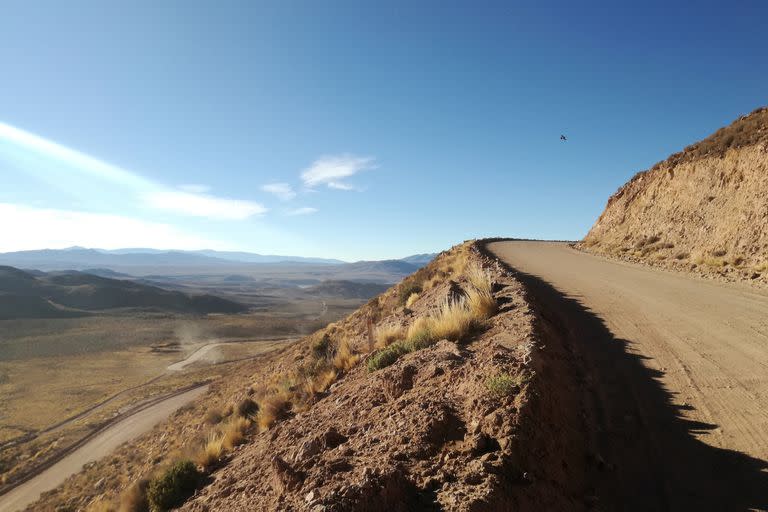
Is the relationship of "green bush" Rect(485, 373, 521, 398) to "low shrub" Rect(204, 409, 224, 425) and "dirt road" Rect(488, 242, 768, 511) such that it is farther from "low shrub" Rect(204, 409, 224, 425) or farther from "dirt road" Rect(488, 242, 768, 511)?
"low shrub" Rect(204, 409, 224, 425)

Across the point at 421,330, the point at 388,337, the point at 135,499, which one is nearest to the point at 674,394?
the point at 421,330

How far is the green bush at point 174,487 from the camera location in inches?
288

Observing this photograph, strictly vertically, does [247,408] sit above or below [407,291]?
below

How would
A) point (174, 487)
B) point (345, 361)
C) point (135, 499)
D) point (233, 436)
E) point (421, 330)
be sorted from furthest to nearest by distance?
point (345, 361)
point (135, 499)
point (233, 436)
point (421, 330)
point (174, 487)

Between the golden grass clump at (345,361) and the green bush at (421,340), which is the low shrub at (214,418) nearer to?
the golden grass clump at (345,361)

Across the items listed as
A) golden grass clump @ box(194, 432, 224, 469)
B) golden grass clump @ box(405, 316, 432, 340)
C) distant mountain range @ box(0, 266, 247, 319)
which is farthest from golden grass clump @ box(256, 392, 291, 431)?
distant mountain range @ box(0, 266, 247, 319)

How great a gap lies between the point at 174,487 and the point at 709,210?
21.8 metres

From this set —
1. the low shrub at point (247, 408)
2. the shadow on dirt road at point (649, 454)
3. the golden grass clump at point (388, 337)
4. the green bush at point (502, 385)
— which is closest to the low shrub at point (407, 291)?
the low shrub at point (247, 408)

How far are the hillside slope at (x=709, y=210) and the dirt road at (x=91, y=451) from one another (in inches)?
1246

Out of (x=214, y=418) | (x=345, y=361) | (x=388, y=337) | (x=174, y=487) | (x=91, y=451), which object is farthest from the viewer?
(x=91, y=451)

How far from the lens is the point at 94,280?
458 ft

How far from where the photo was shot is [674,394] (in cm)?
552

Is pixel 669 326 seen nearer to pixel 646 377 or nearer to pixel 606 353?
pixel 606 353

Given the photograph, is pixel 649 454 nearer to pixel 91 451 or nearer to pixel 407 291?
pixel 407 291
